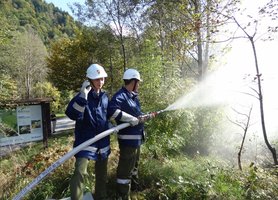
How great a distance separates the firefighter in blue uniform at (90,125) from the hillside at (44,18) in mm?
83589

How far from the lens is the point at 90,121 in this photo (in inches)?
142

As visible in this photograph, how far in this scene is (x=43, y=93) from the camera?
1426 inches

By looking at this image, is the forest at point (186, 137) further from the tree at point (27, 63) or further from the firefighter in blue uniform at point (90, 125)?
the tree at point (27, 63)

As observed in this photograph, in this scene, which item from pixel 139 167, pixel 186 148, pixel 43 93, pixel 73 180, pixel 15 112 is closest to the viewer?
pixel 73 180

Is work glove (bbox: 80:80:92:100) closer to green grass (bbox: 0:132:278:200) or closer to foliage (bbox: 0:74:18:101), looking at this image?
green grass (bbox: 0:132:278:200)

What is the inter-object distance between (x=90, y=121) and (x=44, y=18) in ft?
337

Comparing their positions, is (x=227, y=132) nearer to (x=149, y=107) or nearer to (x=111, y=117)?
(x=149, y=107)

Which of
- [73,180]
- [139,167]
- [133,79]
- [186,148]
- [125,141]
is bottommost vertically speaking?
[186,148]

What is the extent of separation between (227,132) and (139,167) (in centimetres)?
605

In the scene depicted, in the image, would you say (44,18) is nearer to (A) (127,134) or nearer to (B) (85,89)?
(A) (127,134)

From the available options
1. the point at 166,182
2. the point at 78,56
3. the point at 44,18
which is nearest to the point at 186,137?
the point at 166,182

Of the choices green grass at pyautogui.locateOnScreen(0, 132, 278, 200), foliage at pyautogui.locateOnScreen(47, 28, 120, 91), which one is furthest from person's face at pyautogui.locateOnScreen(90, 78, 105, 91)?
foliage at pyautogui.locateOnScreen(47, 28, 120, 91)

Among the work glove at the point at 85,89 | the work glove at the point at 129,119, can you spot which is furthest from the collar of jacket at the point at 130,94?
the work glove at the point at 85,89

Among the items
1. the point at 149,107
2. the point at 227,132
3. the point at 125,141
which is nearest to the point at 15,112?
the point at 149,107
